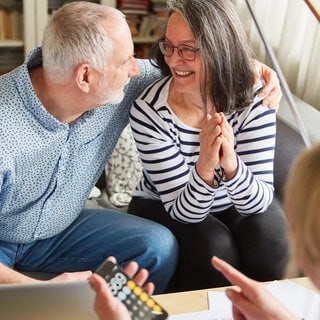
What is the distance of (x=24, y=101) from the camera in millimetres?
1346

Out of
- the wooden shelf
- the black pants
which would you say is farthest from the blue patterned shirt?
the wooden shelf

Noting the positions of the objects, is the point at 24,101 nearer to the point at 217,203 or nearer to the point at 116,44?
the point at 116,44


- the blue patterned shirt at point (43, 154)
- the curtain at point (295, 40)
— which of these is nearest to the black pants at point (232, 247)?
the blue patterned shirt at point (43, 154)

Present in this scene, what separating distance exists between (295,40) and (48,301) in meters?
1.84

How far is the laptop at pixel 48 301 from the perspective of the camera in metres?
0.88

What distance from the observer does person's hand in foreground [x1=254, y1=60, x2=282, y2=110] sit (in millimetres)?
1552

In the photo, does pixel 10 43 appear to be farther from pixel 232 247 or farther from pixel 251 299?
pixel 251 299

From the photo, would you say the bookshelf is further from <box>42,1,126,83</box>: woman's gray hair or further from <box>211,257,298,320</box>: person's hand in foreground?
<box>211,257,298,320</box>: person's hand in foreground

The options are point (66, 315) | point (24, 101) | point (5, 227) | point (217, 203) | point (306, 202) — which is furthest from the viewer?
point (217, 203)

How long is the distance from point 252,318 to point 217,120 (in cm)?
56

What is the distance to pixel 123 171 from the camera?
1934mm

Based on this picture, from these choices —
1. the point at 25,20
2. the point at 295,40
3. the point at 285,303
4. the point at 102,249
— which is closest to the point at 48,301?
the point at 285,303

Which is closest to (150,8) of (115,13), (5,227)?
(115,13)

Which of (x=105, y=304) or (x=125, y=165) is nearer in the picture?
(x=105, y=304)
